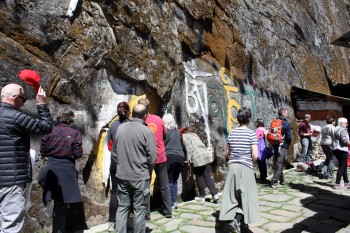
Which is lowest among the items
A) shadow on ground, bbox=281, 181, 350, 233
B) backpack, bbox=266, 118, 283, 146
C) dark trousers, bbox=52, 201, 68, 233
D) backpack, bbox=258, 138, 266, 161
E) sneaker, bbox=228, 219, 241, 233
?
shadow on ground, bbox=281, 181, 350, 233

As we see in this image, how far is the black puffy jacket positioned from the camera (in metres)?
3.03

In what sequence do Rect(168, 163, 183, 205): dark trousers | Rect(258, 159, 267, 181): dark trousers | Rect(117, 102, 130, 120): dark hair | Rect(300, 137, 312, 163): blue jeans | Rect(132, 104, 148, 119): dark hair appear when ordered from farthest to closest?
Rect(300, 137, 312, 163): blue jeans, Rect(258, 159, 267, 181): dark trousers, Rect(168, 163, 183, 205): dark trousers, Rect(117, 102, 130, 120): dark hair, Rect(132, 104, 148, 119): dark hair

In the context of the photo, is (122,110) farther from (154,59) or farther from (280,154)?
(280,154)

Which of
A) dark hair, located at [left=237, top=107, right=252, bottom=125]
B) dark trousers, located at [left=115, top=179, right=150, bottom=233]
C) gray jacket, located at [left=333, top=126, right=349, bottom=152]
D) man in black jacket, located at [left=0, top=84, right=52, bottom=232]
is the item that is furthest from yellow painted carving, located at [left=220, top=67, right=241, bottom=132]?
man in black jacket, located at [left=0, top=84, right=52, bottom=232]

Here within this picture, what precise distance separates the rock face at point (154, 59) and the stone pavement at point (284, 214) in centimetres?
116

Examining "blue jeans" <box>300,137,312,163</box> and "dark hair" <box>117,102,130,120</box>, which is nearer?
"dark hair" <box>117,102,130,120</box>

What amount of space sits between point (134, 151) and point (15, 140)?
136 cm

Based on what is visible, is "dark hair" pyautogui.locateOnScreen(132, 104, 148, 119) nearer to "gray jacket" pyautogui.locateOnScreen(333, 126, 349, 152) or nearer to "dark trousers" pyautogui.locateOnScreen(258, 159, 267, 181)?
"dark trousers" pyautogui.locateOnScreen(258, 159, 267, 181)

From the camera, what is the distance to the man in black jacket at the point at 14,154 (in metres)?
3.02

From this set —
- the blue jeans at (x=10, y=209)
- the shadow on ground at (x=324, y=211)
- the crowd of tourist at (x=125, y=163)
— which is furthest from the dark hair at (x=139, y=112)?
the shadow on ground at (x=324, y=211)

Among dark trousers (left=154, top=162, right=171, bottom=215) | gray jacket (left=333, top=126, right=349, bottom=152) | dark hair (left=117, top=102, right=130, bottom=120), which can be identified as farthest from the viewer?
gray jacket (left=333, top=126, right=349, bottom=152)

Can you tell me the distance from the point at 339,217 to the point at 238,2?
22.4 ft

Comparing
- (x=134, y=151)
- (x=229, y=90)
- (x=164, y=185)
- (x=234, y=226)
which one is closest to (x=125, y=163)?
(x=134, y=151)

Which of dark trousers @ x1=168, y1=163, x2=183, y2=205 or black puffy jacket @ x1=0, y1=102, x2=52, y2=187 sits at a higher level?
black puffy jacket @ x1=0, y1=102, x2=52, y2=187
